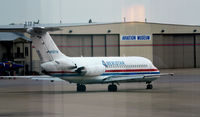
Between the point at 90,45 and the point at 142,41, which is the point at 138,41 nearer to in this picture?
the point at 142,41

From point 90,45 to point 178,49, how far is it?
9609 mm

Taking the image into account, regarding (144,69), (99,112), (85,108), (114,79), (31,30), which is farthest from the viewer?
(144,69)

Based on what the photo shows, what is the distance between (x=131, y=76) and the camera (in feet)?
93.6

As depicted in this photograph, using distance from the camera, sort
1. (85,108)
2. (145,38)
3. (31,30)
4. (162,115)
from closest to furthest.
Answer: (162,115)
(85,108)
(145,38)
(31,30)

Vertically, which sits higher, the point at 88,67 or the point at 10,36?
the point at 10,36

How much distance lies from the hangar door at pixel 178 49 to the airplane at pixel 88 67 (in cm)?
577

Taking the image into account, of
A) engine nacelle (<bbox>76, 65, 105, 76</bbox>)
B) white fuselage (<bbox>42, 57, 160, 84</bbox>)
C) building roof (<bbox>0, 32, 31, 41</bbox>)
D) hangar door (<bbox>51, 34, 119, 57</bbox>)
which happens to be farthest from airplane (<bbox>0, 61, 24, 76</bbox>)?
engine nacelle (<bbox>76, 65, 105, 76</bbox>)

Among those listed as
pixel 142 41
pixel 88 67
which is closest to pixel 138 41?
pixel 142 41

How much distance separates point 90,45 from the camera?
1089 inches

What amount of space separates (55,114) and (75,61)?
11.8m

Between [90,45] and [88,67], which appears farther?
[90,45]

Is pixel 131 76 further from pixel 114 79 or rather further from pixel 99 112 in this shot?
pixel 99 112

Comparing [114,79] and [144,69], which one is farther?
[144,69]

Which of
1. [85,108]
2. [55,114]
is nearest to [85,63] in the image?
[85,108]
